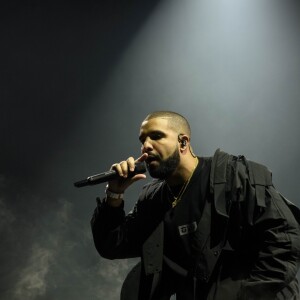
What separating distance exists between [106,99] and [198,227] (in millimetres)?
1587

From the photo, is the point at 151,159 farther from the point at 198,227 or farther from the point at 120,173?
the point at 198,227

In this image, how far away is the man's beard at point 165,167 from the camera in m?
1.50

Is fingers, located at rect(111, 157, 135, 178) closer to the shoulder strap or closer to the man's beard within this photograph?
the man's beard

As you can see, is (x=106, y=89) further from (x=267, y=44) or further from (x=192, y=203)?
(x=192, y=203)

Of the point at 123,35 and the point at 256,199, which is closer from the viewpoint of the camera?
the point at 256,199

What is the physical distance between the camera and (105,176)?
1407 millimetres

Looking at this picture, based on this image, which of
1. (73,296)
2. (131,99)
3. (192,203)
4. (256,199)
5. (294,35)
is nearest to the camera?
(256,199)

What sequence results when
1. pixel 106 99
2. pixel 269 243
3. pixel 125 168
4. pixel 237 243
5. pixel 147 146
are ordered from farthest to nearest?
pixel 106 99, pixel 147 146, pixel 125 168, pixel 237 243, pixel 269 243

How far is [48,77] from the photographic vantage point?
265cm

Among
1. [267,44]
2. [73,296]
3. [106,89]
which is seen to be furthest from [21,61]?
[267,44]

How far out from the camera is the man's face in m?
1.51

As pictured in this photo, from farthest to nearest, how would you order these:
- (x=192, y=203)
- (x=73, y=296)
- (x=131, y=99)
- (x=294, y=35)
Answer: (x=294, y=35) < (x=131, y=99) < (x=73, y=296) < (x=192, y=203)

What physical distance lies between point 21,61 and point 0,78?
176mm

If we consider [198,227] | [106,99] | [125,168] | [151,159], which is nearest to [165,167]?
[151,159]
